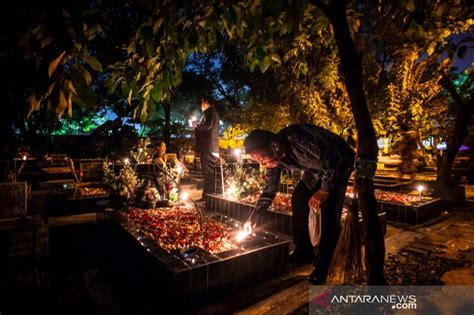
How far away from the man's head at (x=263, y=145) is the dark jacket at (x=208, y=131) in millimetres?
4895

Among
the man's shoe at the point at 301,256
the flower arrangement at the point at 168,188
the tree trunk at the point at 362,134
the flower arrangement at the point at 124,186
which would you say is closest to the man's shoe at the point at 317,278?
the tree trunk at the point at 362,134

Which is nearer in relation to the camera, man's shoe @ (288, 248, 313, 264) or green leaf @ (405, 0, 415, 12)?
green leaf @ (405, 0, 415, 12)

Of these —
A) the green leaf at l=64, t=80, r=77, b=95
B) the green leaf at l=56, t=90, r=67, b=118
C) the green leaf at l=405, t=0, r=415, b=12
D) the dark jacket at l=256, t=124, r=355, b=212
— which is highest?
the green leaf at l=405, t=0, r=415, b=12

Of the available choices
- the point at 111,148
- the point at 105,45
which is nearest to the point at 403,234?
the point at 111,148

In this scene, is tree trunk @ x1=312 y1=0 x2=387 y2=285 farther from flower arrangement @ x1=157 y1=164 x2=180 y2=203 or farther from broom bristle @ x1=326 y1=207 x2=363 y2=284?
flower arrangement @ x1=157 y1=164 x2=180 y2=203

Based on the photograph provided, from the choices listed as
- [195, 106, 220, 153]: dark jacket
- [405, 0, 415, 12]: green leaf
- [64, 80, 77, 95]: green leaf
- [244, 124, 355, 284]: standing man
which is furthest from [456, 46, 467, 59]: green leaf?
[195, 106, 220, 153]: dark jacket

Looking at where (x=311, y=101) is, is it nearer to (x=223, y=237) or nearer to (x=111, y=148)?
(x=223, y=237)

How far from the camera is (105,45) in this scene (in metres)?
13.7

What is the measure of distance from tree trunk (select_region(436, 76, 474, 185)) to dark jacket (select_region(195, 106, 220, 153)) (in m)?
7.16

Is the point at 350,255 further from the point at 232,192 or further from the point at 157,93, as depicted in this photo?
the point at 232,192

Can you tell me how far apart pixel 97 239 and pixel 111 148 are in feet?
24.7

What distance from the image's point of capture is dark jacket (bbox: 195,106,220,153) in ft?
27.3

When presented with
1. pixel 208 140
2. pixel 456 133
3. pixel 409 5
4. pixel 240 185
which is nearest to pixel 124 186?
pixel 208 140

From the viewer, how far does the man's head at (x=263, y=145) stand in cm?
348
